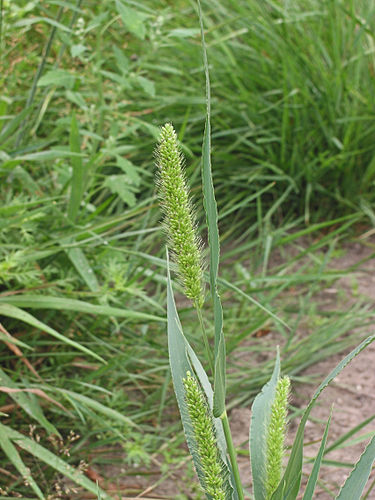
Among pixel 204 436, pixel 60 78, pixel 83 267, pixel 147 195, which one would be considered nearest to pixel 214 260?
pixel 204 436

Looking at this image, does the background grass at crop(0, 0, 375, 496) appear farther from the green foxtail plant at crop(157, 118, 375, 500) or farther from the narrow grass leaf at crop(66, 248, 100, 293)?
the green foxtail plant at crop(157, 118, 375, 500)

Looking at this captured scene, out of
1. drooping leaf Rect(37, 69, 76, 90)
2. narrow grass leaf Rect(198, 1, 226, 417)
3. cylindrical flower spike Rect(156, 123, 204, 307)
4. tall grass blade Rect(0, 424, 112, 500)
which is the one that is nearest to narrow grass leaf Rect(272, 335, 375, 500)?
narrow grass leaf Rect(198, 1, 226, 417)

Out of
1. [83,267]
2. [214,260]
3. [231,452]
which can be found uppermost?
[214,260]

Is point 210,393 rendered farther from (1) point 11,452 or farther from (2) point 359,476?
(1) point 11,452


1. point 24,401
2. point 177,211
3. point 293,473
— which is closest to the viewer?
point 177,211

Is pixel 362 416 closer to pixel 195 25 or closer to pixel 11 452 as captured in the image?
pixel 11 452

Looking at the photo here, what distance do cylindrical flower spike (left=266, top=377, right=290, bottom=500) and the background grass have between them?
29.1 inches

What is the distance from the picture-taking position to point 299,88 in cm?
300

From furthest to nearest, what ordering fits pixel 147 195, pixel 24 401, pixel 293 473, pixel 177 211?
pixel 147 195 < pixel 24 401 < pixel 293 473 < pixel 177 211

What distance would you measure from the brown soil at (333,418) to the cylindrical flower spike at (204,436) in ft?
2.73

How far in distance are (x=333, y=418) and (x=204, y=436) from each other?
4.30 feet

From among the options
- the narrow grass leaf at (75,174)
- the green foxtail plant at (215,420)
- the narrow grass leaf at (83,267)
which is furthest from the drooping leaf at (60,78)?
the green foxtail plant at (215,420)

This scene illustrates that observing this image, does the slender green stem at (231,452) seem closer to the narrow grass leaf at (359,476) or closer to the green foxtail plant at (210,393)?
the green foxtail plant at (210,393)

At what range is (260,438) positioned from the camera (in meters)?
1.14
